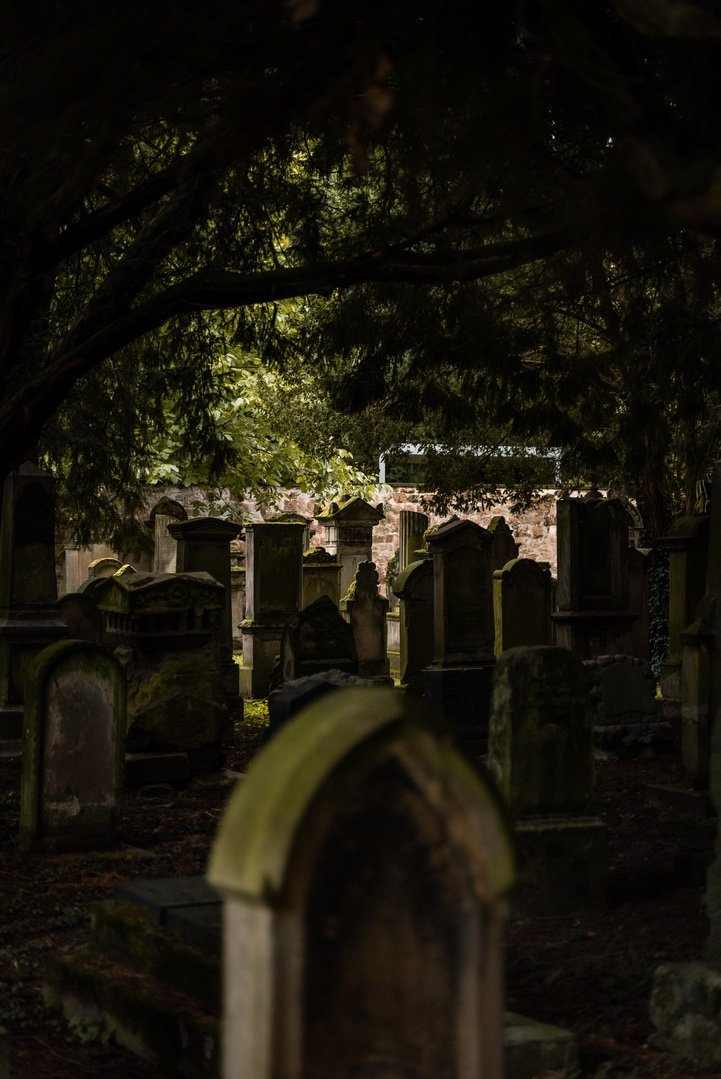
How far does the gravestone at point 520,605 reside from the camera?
1510 centimetres

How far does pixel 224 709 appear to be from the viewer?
35.3ft

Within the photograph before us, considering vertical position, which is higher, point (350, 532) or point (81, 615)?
point (350, 532)

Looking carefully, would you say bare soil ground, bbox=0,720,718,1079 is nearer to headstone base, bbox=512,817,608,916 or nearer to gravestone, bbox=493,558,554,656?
headstone base, bbox=512,817,608,916

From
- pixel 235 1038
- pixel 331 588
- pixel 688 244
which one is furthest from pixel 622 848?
pixel 331 588

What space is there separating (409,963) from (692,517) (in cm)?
1111

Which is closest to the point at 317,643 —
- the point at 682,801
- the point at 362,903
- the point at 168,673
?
the point at 168,673

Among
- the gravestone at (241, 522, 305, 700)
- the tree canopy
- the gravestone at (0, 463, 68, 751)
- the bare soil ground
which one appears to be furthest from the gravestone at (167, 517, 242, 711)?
the bare soil ground

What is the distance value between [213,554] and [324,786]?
1294 cm

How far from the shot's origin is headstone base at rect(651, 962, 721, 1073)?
16.0ft

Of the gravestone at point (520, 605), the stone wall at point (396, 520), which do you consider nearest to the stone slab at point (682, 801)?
the gravestone at point (520, 605)

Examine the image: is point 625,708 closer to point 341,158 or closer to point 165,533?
point 341,158

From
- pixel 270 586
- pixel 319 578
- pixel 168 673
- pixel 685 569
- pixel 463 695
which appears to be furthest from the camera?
pixel 319 578

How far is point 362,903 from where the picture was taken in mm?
2320

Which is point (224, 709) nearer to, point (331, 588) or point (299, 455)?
point (331, 588)
